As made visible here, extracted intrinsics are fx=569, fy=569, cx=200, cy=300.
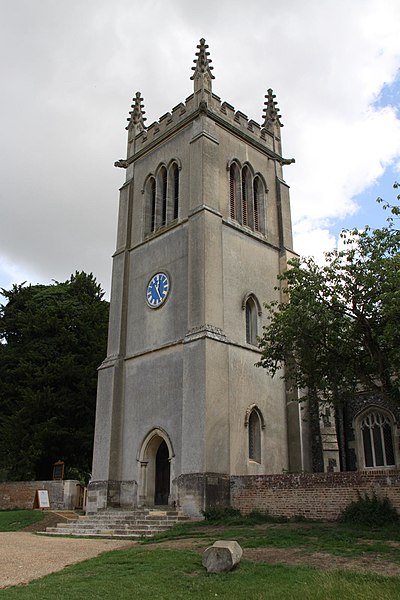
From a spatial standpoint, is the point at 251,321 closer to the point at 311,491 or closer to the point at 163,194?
the point at 163,194

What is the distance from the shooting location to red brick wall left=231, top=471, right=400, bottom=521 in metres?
14.8

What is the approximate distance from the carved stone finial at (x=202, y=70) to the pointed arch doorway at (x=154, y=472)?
1496 cm

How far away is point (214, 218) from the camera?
73.9 feet

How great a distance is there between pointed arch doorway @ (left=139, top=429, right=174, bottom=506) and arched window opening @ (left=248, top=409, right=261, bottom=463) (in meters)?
3.09

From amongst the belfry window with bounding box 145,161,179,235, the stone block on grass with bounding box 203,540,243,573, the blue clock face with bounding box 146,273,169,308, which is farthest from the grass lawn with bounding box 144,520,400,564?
the belfry window with bounding box 145,161,179,235

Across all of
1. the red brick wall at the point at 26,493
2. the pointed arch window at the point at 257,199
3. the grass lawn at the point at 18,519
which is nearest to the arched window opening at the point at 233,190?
the pointed arch window at the point at 257,199

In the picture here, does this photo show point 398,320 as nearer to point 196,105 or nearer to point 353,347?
point 353,347

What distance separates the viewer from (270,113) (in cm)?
2916

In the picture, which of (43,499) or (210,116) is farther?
(210,116)

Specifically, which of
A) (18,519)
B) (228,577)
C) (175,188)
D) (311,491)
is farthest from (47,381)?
(228,577)

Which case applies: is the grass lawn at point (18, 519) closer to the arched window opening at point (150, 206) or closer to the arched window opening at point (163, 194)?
the arched window opening at point (150, 206)

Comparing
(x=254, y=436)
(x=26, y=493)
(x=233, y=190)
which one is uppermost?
(x=233, y=190)

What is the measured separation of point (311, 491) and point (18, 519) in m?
11.2

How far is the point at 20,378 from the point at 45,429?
428cm
